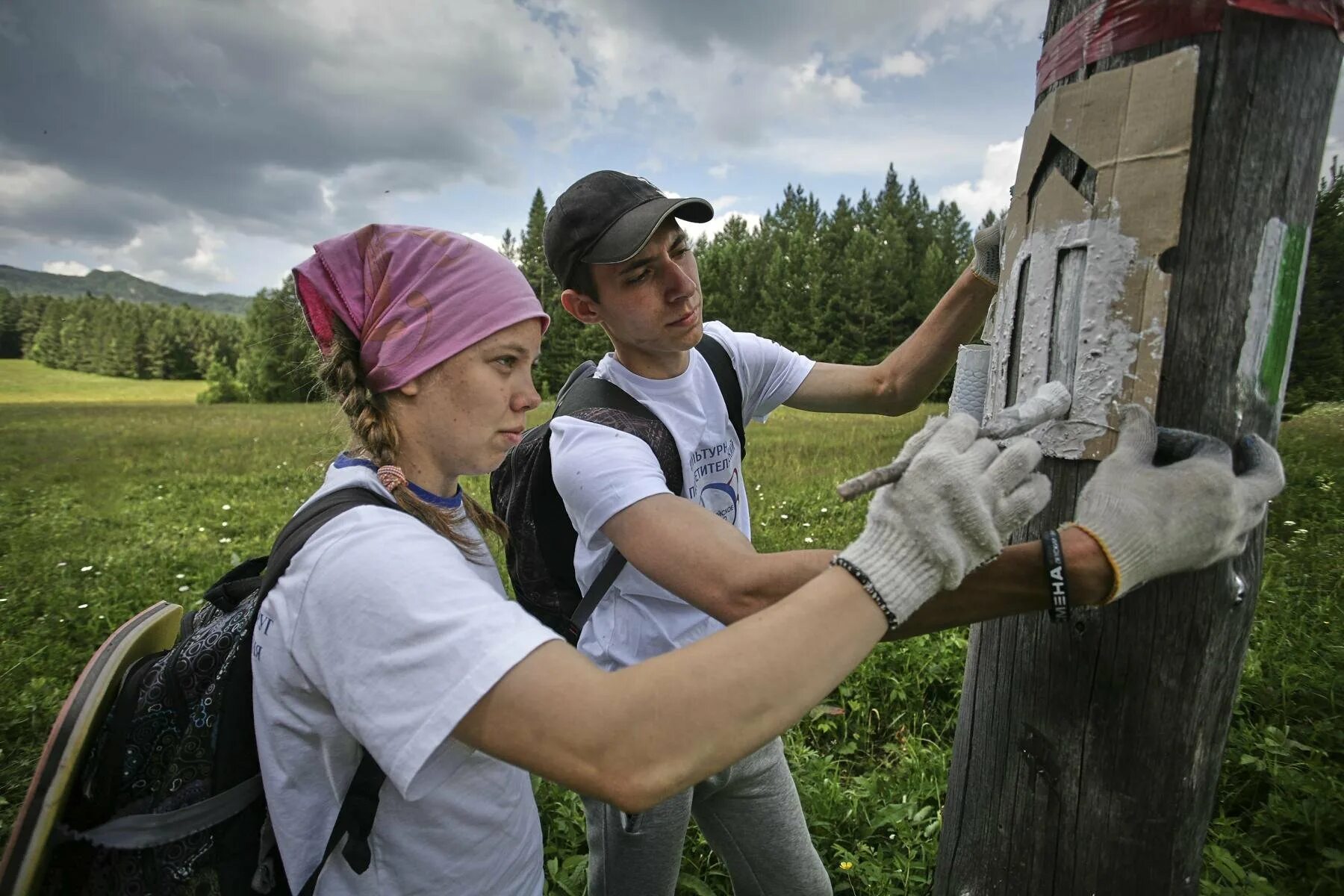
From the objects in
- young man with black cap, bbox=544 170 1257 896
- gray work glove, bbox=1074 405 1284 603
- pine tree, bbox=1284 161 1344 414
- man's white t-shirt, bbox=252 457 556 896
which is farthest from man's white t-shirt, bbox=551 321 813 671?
pine tree, bbox=1284 161 1344 414

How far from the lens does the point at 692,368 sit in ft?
7.94

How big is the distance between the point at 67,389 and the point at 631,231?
54767mm

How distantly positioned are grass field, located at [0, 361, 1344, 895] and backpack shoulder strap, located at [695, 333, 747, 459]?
4.08 feet

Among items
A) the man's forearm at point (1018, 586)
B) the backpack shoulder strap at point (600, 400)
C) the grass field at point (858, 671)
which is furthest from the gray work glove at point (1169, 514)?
the grass field at point (858, 671)

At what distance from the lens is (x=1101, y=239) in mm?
1411

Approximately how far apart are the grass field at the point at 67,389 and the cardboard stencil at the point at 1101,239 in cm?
4107

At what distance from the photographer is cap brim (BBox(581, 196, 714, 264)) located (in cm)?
217

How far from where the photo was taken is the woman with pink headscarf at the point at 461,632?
1005mm

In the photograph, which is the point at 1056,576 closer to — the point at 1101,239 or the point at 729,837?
the point at 1101,239

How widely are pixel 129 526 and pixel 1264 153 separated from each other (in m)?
10.4

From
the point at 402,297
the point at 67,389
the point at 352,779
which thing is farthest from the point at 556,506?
the point at 67,389

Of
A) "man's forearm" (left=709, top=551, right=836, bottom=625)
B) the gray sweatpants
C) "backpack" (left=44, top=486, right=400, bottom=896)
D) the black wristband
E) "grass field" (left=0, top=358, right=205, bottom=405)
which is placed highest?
the black wristband

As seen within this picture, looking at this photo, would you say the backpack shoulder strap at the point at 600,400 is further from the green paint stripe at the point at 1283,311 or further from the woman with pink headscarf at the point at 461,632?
the green paint stripe at the point at 1283,311

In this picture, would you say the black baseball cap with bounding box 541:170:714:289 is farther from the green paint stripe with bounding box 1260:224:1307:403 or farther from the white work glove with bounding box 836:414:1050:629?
the green paint stripe with bounding box 1260:224:1307:403
